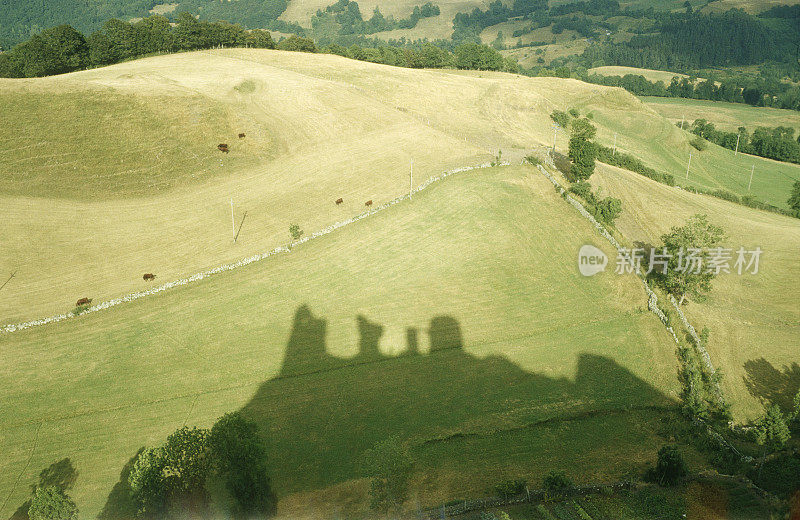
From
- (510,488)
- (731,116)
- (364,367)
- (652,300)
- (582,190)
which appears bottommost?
(364,367)

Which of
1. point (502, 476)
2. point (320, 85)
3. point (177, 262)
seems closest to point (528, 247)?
point (502, 476)

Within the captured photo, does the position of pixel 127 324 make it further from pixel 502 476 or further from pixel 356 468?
pixel 502 476

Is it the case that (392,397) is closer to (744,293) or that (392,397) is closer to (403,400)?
(403,400)

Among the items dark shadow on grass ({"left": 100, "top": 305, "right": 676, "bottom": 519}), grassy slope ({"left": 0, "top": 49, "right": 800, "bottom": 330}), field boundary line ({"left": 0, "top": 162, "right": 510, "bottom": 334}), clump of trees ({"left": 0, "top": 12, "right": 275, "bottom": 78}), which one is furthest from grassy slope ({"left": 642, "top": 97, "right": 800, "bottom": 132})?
dark shadow on grass ({"left": 100, "top": 305, "right": 676, "bottom": 519})

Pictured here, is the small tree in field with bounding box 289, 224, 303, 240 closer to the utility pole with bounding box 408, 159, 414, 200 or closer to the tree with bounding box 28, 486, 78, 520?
the utility pole with bounding box 408, 159, 414, 200

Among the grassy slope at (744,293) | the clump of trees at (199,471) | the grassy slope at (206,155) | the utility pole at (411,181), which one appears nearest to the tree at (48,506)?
the clump of trees at (199,471)

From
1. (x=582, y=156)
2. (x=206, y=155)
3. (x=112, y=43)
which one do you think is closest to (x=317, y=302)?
(x=206, y=155)

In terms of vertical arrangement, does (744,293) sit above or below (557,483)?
below
